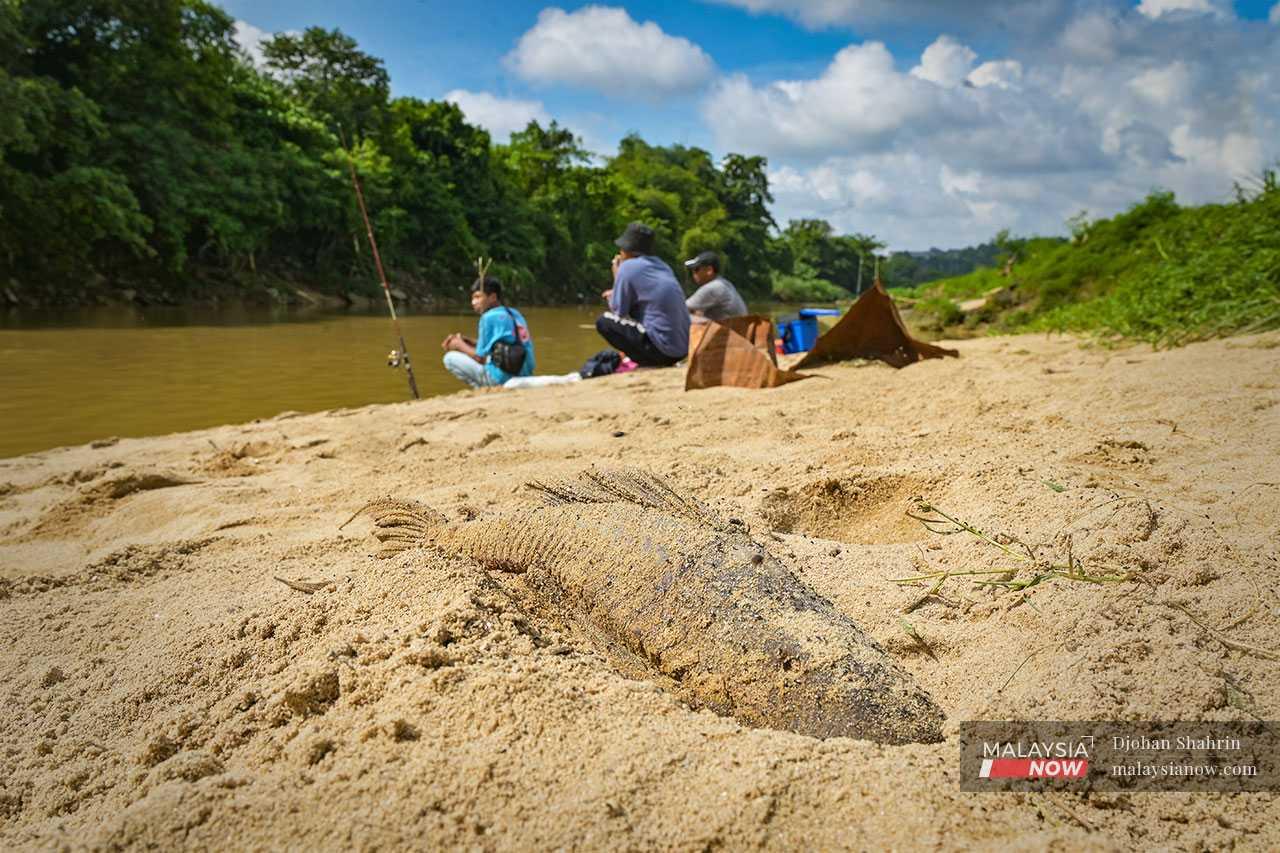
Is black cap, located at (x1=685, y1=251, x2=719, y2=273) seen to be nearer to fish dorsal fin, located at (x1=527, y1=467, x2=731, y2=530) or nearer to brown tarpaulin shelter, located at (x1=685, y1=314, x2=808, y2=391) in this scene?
brown tarpaulin shelter, located at (x1=685, y1=314, x2=808, y2=391)

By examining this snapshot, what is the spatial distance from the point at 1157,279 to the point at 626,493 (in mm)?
5669

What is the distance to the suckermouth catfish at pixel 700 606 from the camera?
1.36m

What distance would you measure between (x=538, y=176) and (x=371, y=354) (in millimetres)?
30227

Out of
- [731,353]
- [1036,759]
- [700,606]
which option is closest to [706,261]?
[731,353]

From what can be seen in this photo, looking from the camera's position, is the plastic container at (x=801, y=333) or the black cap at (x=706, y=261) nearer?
the black cap at (x=706, y=261)

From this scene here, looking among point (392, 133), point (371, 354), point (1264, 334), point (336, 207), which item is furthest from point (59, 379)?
point (392, 133)

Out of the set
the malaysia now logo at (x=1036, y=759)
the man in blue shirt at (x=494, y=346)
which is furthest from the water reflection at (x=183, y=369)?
the malaysia now logo at (x=1036, y=759)

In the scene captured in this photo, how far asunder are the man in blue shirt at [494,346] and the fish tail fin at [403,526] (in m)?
4.77

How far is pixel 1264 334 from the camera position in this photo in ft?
12.9

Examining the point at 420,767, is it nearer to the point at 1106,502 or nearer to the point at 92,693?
the point at 92,693

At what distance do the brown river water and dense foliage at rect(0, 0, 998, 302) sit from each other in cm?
237

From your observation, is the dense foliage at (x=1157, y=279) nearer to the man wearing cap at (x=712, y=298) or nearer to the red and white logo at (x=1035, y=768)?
the man wearing cap at (x=712, y=298)

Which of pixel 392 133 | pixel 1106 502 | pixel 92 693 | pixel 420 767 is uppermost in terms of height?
pixel 392 133

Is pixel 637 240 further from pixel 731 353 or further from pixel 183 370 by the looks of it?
pixel 183 370
